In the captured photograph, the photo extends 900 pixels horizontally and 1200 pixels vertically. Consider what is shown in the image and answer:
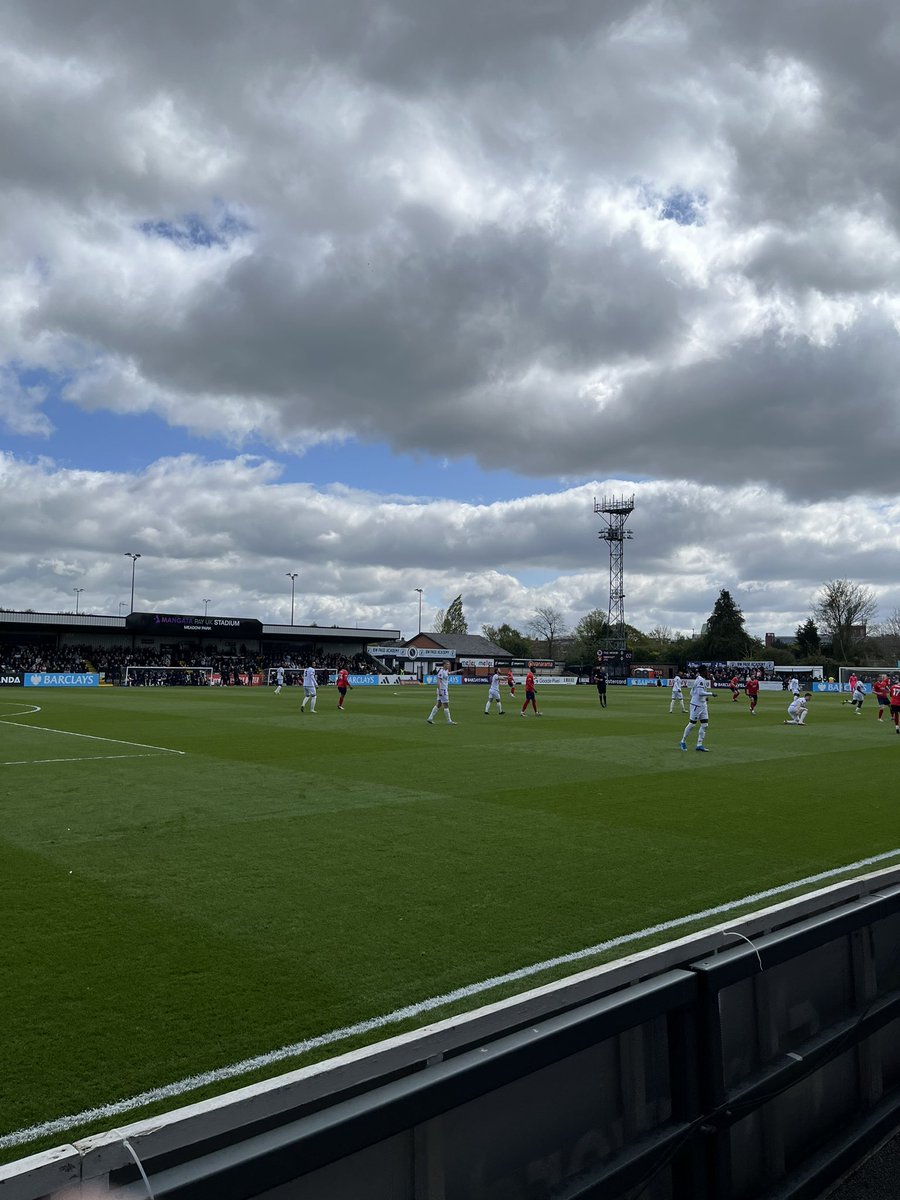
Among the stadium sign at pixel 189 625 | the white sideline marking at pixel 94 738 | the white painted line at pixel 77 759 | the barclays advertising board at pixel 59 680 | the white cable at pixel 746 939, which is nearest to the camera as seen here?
the white cable at pixel 746 939

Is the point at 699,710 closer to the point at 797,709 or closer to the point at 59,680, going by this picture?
the point at 797,709

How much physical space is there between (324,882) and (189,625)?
7847 cm

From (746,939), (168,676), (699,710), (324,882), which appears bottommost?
(324,882)

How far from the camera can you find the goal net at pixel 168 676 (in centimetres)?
6850

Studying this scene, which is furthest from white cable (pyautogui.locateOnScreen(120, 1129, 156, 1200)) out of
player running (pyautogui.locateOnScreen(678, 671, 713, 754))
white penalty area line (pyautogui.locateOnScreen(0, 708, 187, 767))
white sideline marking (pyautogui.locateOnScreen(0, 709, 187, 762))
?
player running (pyautogui.locateOnScreen(678, 671, 713, 754))

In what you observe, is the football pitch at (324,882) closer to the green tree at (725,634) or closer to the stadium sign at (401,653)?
the stadium sign at (401,653)

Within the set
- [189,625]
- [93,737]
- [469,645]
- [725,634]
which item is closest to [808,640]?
[725,634]

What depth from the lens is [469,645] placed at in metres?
117

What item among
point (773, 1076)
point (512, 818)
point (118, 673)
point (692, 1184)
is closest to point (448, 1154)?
point (692, 1184)

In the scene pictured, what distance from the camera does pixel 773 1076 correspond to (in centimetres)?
356

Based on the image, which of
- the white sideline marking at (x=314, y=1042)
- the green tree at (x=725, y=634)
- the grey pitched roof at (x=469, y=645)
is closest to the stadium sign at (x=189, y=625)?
the grey pitched roof at (x=469, y=645)

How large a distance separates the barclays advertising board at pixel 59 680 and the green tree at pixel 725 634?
7176 centimetres

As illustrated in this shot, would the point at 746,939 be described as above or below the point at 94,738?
above

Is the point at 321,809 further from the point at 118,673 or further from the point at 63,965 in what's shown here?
the point at 118,673
